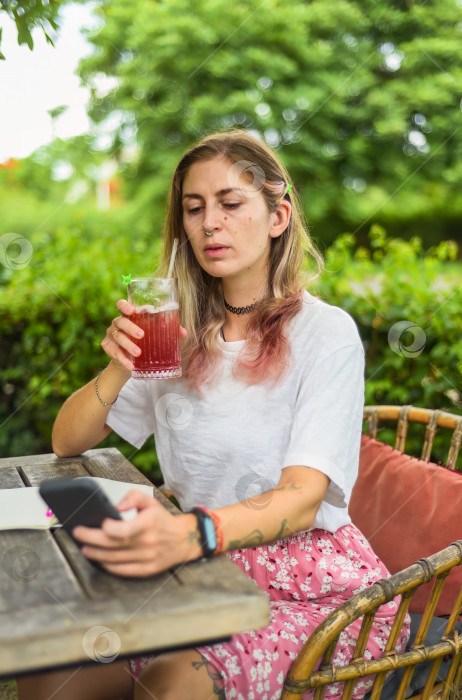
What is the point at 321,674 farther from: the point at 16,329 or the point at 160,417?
the point at 16,329

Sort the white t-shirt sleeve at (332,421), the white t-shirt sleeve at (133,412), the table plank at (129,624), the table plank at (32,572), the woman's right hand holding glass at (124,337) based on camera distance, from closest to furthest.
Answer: the table plank at (129,624), the table plank at (32,572), the white t-shirt sleeve at (332,421), the woman's right hand holding glass at (124,337), the white t-shirt sleeve at (133,412)

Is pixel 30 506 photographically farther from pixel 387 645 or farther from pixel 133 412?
pixel 387 645

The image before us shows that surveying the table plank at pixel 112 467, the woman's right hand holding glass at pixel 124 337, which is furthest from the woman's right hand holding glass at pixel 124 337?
the table plank at pixel 112 467

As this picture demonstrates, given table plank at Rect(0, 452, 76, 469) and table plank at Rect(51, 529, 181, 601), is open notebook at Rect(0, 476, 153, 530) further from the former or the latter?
table plank at Rect(0, 452, 76, 469)

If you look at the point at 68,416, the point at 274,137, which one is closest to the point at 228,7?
the point at 274,137

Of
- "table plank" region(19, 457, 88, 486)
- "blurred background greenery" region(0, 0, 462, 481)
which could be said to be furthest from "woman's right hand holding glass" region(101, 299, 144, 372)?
"blurred background greenery" region(0, 0, 462, 481)

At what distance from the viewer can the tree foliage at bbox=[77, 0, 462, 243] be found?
1474cm

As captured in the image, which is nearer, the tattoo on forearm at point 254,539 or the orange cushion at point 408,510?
the tattoo on forearm at point 254,539

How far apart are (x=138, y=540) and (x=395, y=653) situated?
2.14 ft

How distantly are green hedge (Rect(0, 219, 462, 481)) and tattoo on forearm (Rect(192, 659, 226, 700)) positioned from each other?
1.72 m

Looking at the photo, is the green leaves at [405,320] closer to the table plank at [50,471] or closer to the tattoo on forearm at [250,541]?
the table plank at [50,471]

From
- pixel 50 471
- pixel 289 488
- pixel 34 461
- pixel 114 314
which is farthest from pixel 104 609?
pixel 114 314

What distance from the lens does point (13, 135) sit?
3830mm

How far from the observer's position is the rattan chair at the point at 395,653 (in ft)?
4.20
